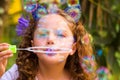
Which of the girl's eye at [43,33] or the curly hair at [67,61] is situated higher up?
the girl's eye at [43,33]

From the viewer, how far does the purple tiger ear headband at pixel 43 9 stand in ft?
8.07

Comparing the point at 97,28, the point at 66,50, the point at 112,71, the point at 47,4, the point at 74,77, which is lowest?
the point at 112,71

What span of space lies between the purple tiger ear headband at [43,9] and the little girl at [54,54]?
0.07 feet

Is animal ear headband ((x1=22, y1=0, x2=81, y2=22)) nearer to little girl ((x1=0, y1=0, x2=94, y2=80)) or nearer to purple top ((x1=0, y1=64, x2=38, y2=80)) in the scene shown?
little girl ((x1=0, y1=0, x2=94, y2=80))

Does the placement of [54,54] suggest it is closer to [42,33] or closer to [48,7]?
[42,33]

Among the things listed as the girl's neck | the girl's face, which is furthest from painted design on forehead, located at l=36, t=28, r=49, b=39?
the girl's neck

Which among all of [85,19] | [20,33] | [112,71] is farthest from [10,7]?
[20,33]

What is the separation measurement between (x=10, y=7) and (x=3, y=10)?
0.93 feet

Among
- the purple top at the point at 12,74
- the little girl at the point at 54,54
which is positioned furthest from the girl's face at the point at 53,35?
the purple top at the point at 12,74

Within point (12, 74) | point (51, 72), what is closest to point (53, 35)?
point (51, 72)

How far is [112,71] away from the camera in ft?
13.3

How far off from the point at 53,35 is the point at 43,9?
0.20m

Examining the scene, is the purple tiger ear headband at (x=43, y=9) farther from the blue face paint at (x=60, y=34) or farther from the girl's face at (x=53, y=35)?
the blue face paint at (x=60, y=34)

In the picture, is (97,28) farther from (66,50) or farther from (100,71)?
(66,50)
